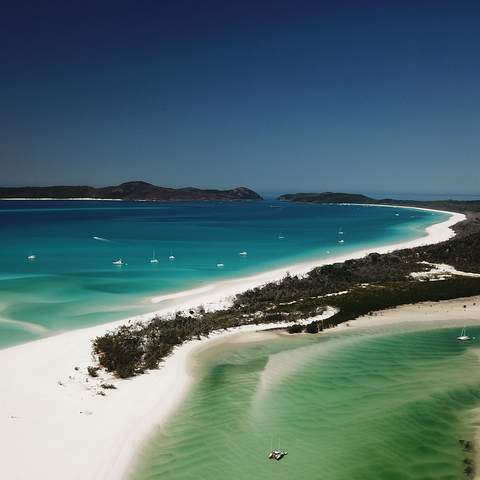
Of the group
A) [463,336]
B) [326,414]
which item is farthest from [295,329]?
[326,414]

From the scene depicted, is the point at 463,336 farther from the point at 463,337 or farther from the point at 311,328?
the point at 311,328

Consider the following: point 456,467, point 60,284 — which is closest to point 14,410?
point 456,467

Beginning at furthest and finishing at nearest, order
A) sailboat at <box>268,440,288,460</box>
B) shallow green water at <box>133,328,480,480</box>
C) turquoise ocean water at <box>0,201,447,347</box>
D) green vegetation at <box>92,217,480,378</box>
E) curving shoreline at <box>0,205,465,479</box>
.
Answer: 1. turquoise ocean water at <box>0,201,447,347</box>
2. green vegetation at <box>92,217,480,378</box>
3. sailboat at <box>268,440,288,460</box>
4. shallow green water at <box>133,328,480,480</box>
5. curving shoreline at <box>0,205,465,479</box>

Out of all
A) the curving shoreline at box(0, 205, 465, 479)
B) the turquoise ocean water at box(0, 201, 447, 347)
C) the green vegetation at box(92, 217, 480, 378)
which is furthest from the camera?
the turquoise ocean water at box(0, 201, 447, 347)

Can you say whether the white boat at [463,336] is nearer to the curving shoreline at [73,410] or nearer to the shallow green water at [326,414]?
the shallow green water at [326,414]

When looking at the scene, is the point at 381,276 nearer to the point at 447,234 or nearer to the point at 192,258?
the point at 192,258

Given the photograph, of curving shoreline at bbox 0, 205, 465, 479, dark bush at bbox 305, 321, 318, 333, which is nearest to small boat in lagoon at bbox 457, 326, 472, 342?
dark bush at bbox 305, 321, 318, 333

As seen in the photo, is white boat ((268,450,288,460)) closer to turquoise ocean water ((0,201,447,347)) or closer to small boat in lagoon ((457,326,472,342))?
small boat in lagoon ((457,326,472,342))
